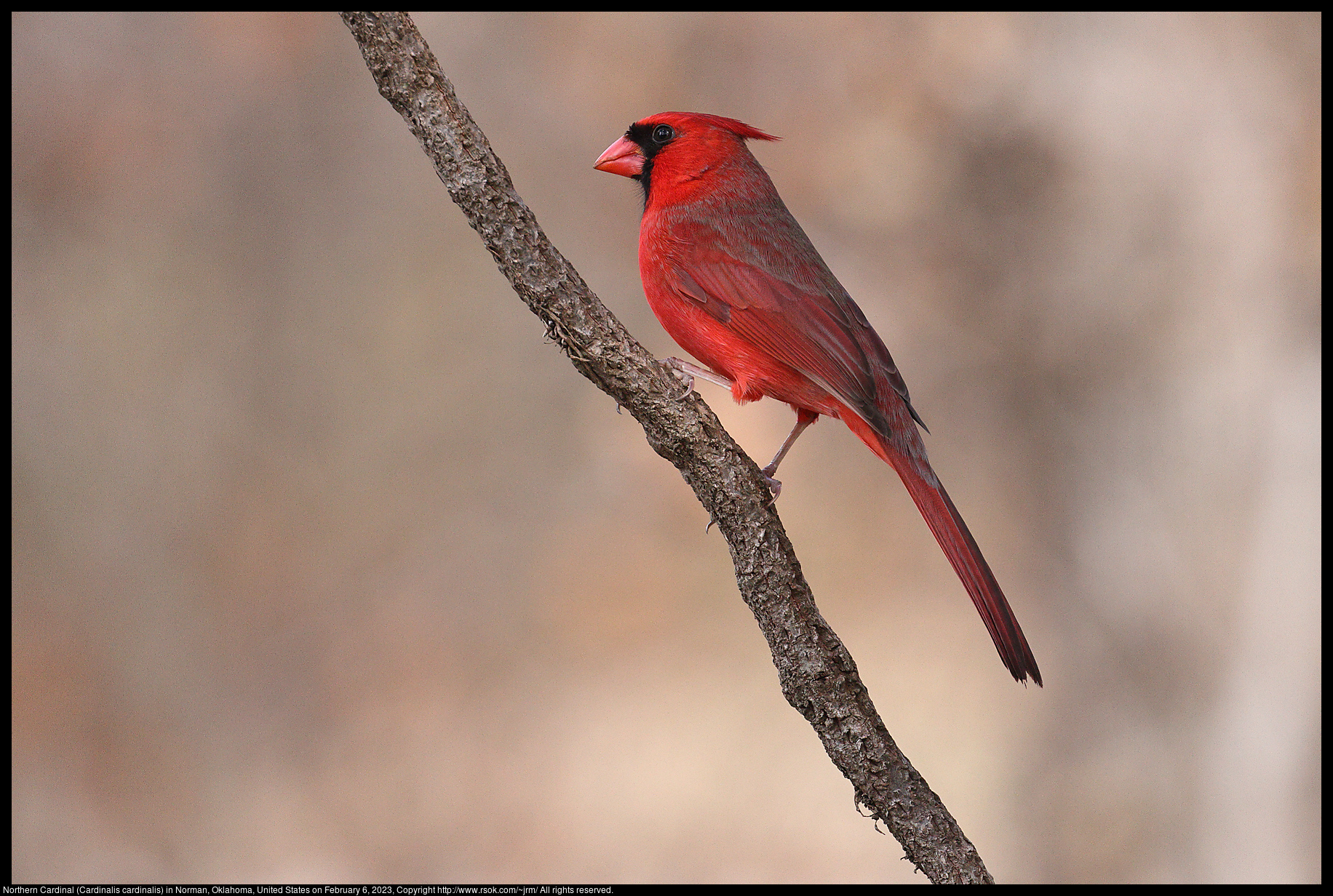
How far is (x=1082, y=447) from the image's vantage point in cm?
404

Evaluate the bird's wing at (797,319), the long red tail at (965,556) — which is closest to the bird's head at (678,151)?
the bird's wing at (797,319)

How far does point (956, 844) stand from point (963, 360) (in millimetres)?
2758

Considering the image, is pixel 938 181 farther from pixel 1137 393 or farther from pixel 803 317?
pixel 803 317

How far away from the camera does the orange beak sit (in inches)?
89.0

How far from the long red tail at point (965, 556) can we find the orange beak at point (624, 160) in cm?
78

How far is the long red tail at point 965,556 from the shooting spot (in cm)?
162

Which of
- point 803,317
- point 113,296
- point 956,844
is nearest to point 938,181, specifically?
point 803,317

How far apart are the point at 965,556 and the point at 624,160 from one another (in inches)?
45.7

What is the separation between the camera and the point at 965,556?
5.73 ft

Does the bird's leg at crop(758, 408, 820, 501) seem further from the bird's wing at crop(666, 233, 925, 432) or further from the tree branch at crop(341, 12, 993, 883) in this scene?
the bird's wing at crop(666, 233, 925, 432)

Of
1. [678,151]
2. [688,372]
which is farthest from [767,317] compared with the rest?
[678,151]

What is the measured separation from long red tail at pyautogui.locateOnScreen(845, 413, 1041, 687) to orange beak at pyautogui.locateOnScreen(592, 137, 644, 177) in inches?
30.7

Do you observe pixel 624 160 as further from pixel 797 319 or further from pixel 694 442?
pixel 694 442

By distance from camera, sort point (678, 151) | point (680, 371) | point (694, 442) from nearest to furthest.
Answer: point (694, 442) → point (680, 371) → point (678, 151)
